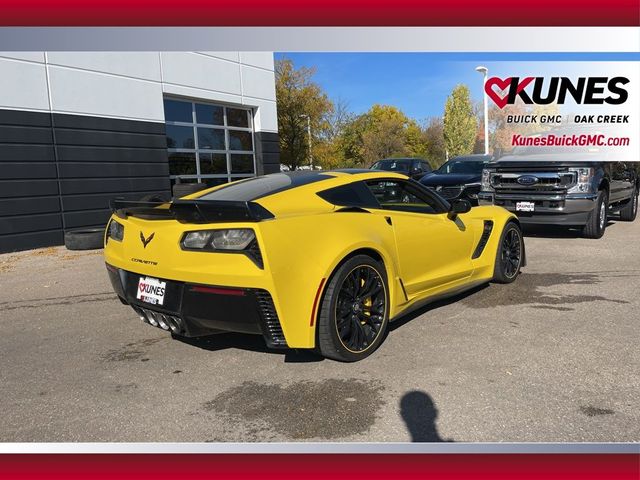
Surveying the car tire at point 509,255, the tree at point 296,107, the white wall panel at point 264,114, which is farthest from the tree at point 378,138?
the car tire at point 509,255

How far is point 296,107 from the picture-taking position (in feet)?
100

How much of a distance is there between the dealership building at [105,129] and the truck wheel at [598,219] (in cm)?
767

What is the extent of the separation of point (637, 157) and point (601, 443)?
10.1 metres

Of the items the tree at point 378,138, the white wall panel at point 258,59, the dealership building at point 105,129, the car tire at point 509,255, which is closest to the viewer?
the car tire at point 509,255

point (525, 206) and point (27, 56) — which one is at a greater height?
point (27, 56)

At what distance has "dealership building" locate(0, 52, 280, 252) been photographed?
9.45 meters

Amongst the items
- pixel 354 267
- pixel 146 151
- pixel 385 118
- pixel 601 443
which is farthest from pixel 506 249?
pixel 385 118

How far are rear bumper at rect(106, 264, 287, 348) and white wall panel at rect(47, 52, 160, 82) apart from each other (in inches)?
340

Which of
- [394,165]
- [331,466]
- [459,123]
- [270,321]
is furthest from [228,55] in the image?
[459,123]

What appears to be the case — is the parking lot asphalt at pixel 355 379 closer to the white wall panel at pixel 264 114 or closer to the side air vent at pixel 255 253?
the side air vent at pixel 255 253

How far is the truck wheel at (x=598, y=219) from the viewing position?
859 centimetres

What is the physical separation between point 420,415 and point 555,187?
677cm

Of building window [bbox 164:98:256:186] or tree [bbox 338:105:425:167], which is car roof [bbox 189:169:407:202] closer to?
building window [bbox 164:98:256:186]

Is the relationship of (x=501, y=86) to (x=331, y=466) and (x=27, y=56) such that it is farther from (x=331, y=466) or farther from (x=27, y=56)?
(x=331, y=466)
